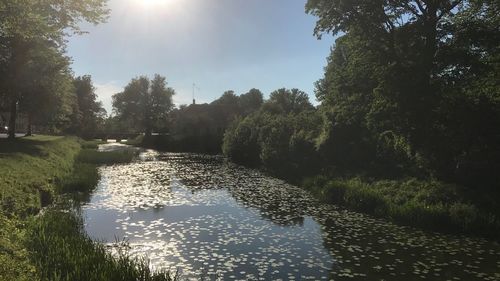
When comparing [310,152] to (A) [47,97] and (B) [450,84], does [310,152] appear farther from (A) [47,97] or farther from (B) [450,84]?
(A) [47,97]

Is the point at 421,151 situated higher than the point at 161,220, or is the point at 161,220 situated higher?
the point at 421,151

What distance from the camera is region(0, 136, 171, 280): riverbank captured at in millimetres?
9328

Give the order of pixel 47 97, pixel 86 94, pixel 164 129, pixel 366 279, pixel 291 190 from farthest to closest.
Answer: pixel 164 129 < pixel 86 94 < pixel 47 97 < pixel 291 190 < pixel 366 279

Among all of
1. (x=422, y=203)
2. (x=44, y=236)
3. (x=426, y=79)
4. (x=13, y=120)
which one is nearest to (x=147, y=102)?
(x=13, y=120)

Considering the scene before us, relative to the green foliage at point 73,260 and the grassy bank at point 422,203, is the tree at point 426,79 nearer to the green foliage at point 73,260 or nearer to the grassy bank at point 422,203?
the grassy bank at point 422,203

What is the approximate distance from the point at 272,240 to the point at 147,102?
411ft

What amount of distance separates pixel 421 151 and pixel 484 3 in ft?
35.8

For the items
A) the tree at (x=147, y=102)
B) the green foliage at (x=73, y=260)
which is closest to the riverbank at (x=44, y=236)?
the green foliage at (x=73, y=260)

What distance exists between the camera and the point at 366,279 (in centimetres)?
1315

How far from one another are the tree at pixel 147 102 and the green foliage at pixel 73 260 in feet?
394

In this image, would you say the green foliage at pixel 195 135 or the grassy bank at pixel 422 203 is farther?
the green foliage at pixel 195 135

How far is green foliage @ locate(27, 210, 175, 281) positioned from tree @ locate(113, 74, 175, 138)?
120229mm

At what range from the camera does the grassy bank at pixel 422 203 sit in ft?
65.0

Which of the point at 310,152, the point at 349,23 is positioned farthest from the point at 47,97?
the point at 349,23
